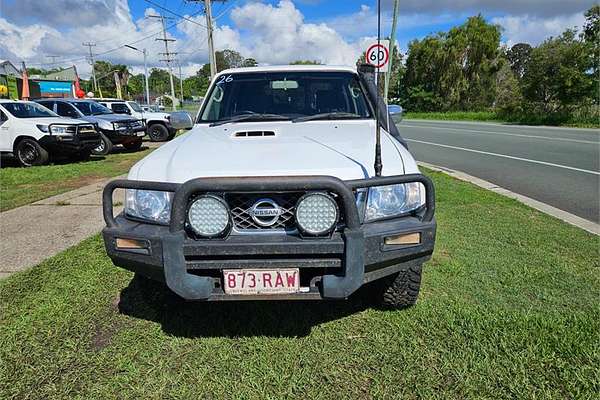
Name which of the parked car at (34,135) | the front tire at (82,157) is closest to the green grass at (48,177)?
the front tire at (82,157)

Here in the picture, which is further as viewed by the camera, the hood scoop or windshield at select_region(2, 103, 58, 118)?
windshield at select_region(2, 103, 58, 118)

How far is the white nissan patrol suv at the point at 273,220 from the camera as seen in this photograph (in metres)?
2.12

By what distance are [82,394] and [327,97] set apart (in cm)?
278

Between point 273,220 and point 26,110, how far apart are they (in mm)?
11018

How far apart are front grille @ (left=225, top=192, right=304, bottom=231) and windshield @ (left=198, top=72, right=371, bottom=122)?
54.8 inches

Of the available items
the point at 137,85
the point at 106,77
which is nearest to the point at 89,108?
the point at 106,77

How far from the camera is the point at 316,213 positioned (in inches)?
84.1

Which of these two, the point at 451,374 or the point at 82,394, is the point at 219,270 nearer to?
the point at 82,394

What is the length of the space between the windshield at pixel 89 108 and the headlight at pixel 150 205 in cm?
1287

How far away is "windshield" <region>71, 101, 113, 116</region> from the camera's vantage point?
538 inches

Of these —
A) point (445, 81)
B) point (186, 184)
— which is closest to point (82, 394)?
point (186, 184)

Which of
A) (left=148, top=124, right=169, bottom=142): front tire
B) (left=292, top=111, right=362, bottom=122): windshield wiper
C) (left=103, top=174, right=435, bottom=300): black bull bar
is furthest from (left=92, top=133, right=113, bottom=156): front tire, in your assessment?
(left=103, top=174, right=435, bottom=300): black bull bar

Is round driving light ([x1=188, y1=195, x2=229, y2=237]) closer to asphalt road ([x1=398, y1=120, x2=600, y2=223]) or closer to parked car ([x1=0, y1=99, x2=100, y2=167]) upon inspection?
asphalt road ([x1=398, y1=120, x2=600, y2=223])

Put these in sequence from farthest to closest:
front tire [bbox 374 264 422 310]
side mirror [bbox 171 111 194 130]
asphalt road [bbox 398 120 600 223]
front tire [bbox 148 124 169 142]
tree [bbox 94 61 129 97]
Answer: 1. tree [bbox 94 61 129 97]
2. front tire [bbox 148 124 169 142]
3. asphalt road [bbox 398 120 600 223]
4. side mirror [bbox 171 111 194 130]
5. front tire [bbox 374 264 422 310]
